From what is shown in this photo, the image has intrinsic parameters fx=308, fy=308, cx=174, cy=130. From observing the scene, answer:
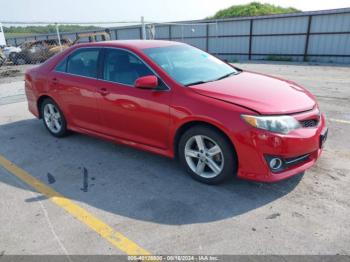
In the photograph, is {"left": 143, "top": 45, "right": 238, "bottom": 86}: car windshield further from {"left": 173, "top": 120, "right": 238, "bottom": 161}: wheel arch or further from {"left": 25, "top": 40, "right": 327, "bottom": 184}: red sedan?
{"left": 173, "top": 120, "right": 238, "bottom": 161}: wheel arch

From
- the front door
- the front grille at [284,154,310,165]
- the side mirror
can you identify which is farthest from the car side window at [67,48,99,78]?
the front grille at [284,154,310,165]

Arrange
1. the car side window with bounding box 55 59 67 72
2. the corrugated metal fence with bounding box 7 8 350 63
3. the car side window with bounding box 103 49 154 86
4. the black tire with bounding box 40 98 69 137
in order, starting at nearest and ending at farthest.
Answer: the car side window with bounding box 103 49 154 86, the car side window with bounding box 55 59 67 72, the black tire with bounding box 40 98 69 137, the corrugated metal fence with bounding box 7 8 350 63

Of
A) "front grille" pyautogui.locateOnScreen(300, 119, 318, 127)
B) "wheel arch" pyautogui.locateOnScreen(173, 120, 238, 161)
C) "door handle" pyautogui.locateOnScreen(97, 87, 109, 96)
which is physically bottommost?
"wheel arch" pyautogui.locateOnScreen(173, 120, 238, 161)

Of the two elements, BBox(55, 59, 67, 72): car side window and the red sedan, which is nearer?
the red sedan

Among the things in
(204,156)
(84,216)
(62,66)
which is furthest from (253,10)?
(84,216)

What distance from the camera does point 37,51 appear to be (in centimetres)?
1994

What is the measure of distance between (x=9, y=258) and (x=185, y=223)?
4.93ft

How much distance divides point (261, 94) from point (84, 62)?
8.85 feet

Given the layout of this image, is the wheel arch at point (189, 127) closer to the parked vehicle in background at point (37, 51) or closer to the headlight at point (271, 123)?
the headlight at point (271, 123)

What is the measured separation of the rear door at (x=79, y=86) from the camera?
4434 mm

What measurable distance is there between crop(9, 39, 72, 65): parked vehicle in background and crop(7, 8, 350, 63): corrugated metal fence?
302 inches

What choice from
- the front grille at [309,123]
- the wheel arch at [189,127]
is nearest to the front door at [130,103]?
the wheel arch at [189,127]

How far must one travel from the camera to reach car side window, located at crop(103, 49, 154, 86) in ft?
12.9

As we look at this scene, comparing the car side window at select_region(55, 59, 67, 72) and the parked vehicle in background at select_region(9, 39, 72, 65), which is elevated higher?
the car side window at select_region(55, 59, 67, 72)
